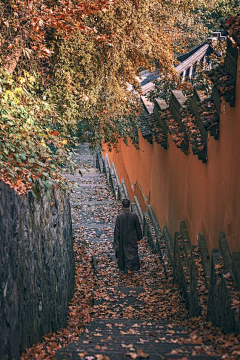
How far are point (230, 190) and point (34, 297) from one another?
9.99 feet

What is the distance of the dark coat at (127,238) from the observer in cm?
1066

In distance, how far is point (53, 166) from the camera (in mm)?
7777

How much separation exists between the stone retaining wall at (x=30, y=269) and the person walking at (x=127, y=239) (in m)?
2.81

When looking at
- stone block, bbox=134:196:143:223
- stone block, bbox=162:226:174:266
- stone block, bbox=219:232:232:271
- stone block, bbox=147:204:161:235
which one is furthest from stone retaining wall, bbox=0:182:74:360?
stone block, bbox=134:196:143:223

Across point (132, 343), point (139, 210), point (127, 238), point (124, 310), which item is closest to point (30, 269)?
point (132, 343)

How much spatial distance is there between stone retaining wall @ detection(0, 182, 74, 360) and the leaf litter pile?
0.29m

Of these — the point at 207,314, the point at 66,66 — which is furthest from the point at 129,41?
the point at 207,314

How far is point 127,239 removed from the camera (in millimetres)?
10781

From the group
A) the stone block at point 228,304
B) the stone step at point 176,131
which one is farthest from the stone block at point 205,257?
the stone step at point 176,131

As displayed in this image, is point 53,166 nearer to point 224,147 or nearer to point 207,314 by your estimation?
point 224,147

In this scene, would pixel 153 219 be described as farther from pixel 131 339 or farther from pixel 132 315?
pixel 131 339

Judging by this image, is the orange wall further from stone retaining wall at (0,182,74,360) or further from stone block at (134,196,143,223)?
stone retaining wall at (0,182,74,360)

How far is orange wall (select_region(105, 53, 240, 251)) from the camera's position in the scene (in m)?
6.64

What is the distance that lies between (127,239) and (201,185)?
272cm
